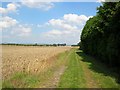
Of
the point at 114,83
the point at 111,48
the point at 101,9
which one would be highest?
the point at 101,9

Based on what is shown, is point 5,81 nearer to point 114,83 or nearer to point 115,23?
point 114,83

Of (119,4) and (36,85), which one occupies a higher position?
(119,4)

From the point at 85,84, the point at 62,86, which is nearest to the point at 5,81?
the point at 62,86

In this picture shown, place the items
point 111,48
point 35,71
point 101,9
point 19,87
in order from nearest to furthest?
point 19,87 → point 35,71 → point 111,48 → point 101,9

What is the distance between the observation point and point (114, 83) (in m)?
16.7

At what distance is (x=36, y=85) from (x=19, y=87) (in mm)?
1561

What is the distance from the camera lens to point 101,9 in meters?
31.5

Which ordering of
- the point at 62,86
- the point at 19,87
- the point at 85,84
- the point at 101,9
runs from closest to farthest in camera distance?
the point at 19,87 → the point at 62,86 → the point at 85,84 → the point at 101,9

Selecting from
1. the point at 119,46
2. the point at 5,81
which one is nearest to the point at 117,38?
the point at 119,46

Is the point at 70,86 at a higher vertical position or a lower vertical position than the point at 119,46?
lower

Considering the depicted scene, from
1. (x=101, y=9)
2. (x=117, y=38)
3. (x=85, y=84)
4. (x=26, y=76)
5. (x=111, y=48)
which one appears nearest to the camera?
(x=85, y=84)

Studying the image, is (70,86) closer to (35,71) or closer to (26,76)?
(26,76)

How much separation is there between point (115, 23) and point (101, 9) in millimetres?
8794

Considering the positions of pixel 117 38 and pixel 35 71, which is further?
pixel 117 38
